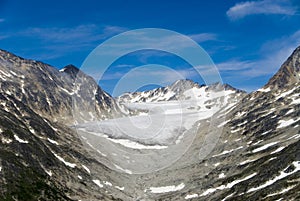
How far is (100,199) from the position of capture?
192 meters

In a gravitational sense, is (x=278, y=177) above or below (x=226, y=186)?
below

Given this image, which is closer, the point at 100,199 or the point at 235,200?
the point at 235,200

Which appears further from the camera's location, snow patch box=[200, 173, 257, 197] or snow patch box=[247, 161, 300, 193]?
snow patch box=[200, 173, 257, 197]

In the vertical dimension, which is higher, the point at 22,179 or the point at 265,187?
the point at 22,179

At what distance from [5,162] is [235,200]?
285 feet

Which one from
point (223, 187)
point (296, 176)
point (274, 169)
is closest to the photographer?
point (296, 176)

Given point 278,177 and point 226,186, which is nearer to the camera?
point 278,177

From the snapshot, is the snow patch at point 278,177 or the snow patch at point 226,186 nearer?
the snow patch at point 278,177

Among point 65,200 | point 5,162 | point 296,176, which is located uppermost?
point 5,162

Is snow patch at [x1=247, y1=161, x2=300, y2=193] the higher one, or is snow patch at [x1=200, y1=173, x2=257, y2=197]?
snow patch at [x1=200, y1=173, x2=257, y2=197]

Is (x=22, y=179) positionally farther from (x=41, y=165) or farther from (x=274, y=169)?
(x=274, y=169)

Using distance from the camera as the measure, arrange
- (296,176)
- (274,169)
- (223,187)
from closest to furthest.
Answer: (296,176) → (274,169) → (223,187)

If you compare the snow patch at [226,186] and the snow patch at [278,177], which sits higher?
the snow patch at [226,186]

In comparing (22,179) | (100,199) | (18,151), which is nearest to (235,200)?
(100,199)
